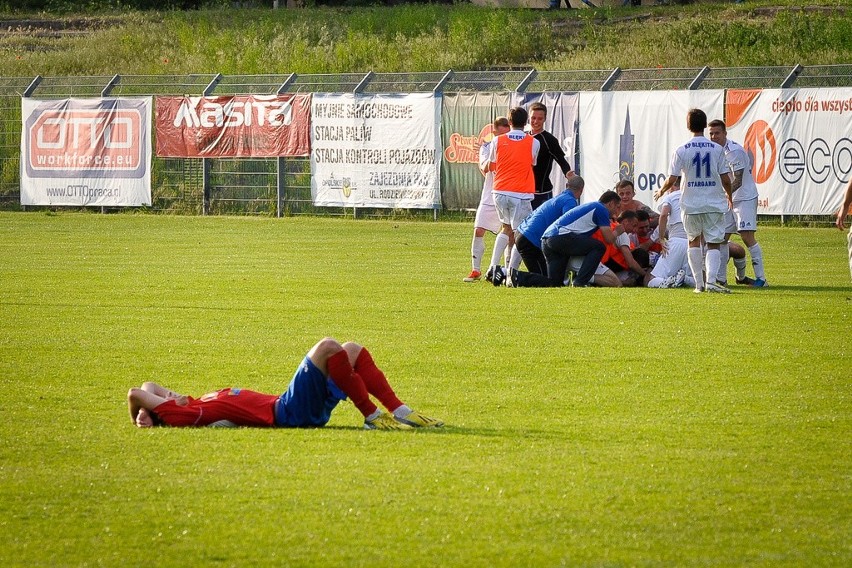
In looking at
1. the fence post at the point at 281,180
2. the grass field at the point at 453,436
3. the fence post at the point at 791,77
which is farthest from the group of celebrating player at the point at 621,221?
the fence post at the point at 281,180

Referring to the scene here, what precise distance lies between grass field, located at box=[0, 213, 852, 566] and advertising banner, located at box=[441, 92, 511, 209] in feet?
40.3

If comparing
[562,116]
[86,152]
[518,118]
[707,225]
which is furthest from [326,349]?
[86,152]

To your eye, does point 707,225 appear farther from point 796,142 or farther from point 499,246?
point 796,142

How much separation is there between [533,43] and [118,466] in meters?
36.7

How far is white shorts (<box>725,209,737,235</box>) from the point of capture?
17.2 meters

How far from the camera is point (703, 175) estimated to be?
639 inches

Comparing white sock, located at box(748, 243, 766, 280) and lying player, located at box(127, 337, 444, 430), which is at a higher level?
white sock, located at box(748, 243, 766, 280)

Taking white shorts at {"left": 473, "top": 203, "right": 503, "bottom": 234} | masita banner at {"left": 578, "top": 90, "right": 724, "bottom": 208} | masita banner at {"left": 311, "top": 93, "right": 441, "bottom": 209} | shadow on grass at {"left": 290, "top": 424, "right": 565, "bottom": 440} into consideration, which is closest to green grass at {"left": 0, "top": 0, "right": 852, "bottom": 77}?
masita banner at {"left": 311, "top": 93, "right": 441, "bottom": 209}

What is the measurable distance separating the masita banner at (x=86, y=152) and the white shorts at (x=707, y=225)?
19.8 m

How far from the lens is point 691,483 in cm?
679

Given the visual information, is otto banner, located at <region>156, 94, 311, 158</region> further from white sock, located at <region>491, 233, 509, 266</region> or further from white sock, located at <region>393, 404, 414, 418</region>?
white sock, located at <region>393, 404, 414, 418</region>

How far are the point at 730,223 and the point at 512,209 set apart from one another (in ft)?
9.65

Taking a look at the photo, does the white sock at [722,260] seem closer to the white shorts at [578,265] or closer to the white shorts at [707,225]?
the white shorts at [707,225]

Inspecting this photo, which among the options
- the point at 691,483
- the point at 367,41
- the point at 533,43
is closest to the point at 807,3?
the point at 533,43
